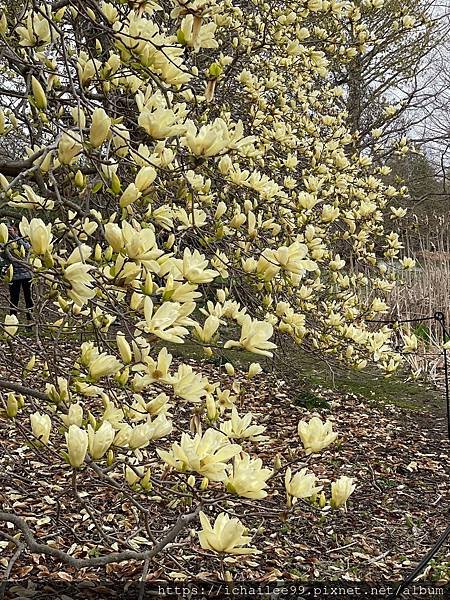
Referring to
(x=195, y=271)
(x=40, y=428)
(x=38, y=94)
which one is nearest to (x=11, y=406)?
(x=40, y=428)

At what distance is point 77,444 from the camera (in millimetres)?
969

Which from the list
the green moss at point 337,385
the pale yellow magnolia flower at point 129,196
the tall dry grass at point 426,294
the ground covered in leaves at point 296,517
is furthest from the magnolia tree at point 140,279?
the tall dry grass at point 426,294

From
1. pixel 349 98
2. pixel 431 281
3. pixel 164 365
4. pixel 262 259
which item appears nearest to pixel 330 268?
pixel 262 259

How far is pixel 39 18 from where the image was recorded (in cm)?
146

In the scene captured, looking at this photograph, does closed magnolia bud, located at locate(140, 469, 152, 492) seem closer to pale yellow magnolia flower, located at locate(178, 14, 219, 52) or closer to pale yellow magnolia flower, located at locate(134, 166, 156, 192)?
pale yellow magnolia flower, located at locate(134, 166, 156, 192)

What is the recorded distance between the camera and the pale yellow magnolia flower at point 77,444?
97 centimetres

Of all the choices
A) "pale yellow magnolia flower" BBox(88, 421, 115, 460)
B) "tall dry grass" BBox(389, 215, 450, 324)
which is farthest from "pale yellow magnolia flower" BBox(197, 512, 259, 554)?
"tall dry grass" BBox(389, 215, 450, 324)

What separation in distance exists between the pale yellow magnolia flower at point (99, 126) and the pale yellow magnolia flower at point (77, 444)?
18.6 inches

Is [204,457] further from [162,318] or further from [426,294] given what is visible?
[426,294]

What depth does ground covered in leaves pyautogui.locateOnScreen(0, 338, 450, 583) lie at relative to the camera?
2.20m

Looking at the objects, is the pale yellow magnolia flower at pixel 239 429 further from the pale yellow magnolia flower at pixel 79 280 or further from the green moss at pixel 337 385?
the green moss at pixel 337 385

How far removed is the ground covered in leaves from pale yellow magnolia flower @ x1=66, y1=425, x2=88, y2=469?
364mm

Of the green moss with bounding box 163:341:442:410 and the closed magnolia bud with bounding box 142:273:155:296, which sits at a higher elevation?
the closed magnolia bud with bounding box 142:273:155:296

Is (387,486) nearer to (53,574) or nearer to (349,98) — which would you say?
(53,574)
